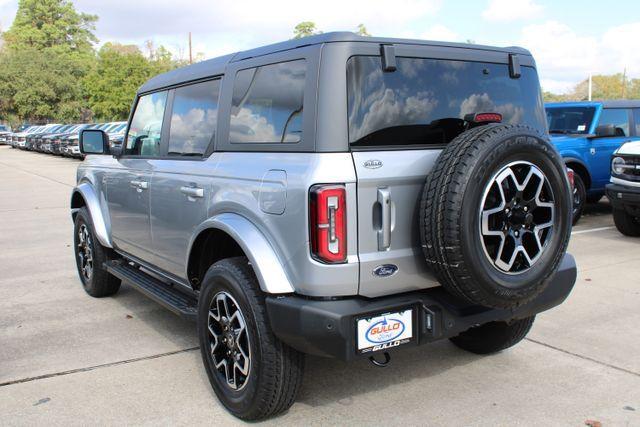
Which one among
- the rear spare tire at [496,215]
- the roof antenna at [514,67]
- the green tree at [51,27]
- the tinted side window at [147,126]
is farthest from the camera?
the green tree at [51,27]

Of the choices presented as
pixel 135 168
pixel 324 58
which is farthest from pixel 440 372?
pixel 135 168

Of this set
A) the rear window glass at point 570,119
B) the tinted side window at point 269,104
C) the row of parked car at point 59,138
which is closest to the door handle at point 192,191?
the tinted side window at point 269,104

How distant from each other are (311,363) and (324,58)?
2.07 m

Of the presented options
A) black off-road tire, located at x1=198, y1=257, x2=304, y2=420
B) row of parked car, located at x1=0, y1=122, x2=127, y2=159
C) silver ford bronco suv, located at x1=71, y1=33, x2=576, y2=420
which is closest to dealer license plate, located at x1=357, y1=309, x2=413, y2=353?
silver ford bronco suv, located at x1=71, y1=33, x2=576, y2=420

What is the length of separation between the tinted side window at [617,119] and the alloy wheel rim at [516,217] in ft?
25.1

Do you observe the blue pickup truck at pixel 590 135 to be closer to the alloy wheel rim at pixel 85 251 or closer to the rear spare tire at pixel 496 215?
the rear spare tire at pixel 496 215

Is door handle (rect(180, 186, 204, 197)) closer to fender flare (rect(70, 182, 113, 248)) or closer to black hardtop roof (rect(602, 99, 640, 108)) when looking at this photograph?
fender flare (rect(70, 182, 113, 248))

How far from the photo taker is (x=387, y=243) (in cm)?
300

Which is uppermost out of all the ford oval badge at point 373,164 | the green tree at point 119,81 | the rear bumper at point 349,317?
the green tree at point 119,81

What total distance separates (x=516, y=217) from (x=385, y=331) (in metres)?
0.84

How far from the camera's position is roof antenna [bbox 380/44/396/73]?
3.10 metres

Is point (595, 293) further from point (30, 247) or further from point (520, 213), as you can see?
point (30, 247)

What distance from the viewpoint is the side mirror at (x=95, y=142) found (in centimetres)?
525

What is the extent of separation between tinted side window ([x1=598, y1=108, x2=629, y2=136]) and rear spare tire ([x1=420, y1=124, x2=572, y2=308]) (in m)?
7.64
